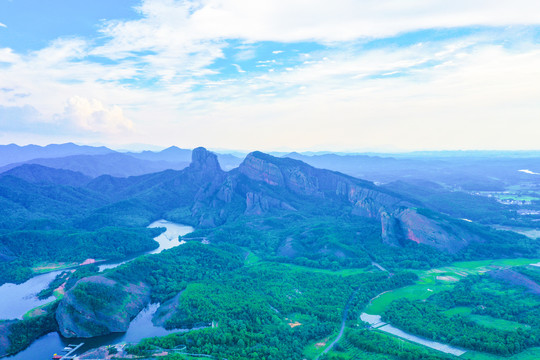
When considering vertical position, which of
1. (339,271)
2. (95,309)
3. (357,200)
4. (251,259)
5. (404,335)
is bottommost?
(404,335)

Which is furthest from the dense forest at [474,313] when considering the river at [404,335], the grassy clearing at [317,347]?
the grassy clearing at [317,347]

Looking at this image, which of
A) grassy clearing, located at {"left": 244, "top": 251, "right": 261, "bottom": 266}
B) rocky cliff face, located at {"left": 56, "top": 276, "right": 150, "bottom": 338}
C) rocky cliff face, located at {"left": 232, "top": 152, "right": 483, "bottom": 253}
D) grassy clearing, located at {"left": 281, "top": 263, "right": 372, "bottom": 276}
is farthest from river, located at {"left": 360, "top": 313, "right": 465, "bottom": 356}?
rocky cliff face, located at {"left": 232, "top": 152, "right": 483, "bottom": 253}

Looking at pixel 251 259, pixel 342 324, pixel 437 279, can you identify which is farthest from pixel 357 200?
pixel 342 324

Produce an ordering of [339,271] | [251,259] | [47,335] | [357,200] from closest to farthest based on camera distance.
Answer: [47,335], [339,271], [251,259], [357,200]

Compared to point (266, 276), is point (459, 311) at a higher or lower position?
lower

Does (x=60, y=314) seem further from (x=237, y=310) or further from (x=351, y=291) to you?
(x=351, y=291)

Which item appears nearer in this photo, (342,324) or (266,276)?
(342,324)

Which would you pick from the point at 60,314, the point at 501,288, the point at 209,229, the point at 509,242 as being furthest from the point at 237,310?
the point at 509,242

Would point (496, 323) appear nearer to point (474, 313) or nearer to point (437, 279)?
point (474, 313)
